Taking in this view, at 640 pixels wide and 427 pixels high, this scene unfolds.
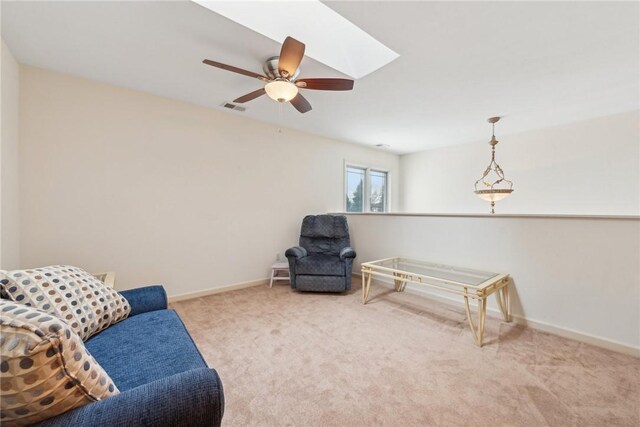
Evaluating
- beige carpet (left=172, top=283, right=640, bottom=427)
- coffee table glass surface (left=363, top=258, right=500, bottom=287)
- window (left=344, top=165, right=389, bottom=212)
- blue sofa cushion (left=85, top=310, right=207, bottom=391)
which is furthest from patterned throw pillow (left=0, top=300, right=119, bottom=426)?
window (left=344, top=165, right=389, bottom=212)

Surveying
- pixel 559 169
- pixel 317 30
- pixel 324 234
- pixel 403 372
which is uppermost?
pixel 317 30

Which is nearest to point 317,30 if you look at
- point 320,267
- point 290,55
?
point 290,55

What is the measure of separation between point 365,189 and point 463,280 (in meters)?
3.27

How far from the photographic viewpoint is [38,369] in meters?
0.63

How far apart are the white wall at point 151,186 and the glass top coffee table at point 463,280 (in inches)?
72.5

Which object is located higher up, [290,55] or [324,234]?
[290,55]

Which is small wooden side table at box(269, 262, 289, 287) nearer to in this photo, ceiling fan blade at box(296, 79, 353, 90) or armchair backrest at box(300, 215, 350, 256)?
armchair backrest at box(300, 215, 350, 256)

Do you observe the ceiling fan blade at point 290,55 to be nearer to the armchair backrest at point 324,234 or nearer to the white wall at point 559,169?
the armchair backrest at point 324,234

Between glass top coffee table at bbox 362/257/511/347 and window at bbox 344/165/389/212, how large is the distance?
2.16 meters

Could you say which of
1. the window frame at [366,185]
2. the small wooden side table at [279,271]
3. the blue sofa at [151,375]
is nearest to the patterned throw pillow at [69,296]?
the blue sofa at [151,375]

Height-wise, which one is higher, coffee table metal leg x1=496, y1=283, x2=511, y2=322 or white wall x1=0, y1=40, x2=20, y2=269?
white wall x1=0, y1=40, x2=20, y2=269

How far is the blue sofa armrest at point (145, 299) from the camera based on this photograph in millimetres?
1649

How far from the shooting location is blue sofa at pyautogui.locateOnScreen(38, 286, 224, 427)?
704mm

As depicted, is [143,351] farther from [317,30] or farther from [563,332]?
[563,332]
